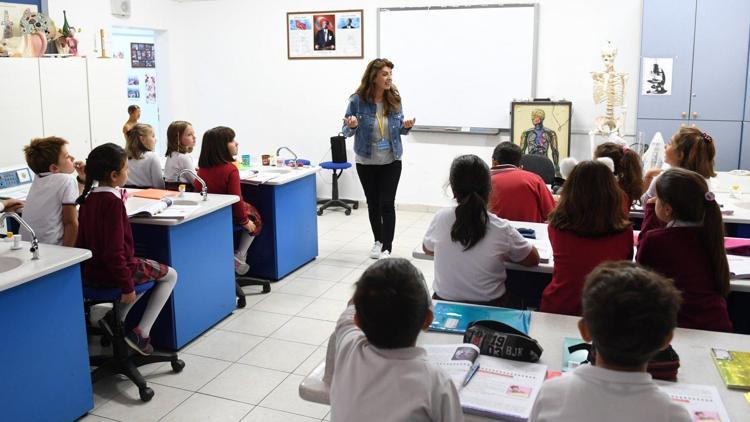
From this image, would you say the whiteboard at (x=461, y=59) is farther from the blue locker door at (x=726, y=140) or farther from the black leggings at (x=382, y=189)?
the black leggings at (x=382, y=189)

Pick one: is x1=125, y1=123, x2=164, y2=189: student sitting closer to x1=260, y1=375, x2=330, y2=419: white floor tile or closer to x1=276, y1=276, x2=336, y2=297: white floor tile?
x1=276, y1=276, x2=336, y2=297: white floor tile

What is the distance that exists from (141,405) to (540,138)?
466cm

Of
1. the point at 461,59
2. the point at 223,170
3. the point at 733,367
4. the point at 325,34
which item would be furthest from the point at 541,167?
the point at 325,34

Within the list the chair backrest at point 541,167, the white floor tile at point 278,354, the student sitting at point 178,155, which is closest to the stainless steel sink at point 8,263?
the white floor tile at point 278,354

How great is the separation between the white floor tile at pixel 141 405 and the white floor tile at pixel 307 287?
1.55 m

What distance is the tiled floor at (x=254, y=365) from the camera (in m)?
3.24

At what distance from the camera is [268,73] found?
807cm

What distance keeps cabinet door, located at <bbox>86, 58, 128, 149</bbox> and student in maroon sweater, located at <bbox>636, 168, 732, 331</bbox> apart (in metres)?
4.98

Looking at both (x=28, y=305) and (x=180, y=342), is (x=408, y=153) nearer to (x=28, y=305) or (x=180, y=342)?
(x=180, y=342)

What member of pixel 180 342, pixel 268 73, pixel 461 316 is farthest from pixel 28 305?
pixel 268 73

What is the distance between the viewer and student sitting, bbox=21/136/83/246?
3.37 m

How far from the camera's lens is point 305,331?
4211 millimetres

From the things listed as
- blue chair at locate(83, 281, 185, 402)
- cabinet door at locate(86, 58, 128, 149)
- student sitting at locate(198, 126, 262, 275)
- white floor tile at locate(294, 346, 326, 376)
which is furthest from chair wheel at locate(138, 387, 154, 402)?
cabinet door at locate(86, 58, 128, 149)

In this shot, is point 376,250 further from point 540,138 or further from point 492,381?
point 492,381
